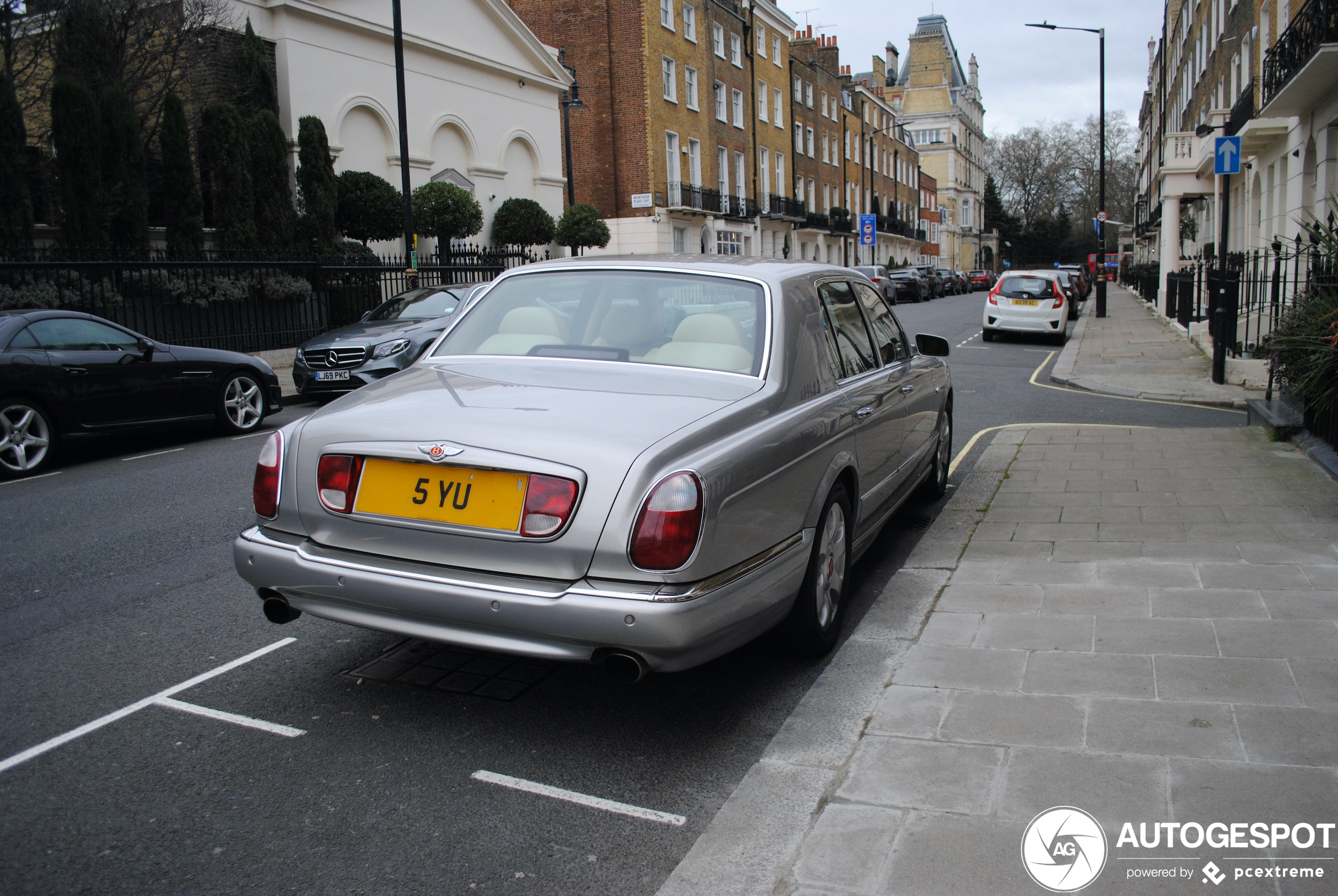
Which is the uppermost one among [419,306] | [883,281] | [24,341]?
[883,281]

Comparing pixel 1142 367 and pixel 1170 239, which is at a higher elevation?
pixel 1170 239

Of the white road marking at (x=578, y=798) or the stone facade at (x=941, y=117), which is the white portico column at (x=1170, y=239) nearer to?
the white road marking at (x=578, y=798)

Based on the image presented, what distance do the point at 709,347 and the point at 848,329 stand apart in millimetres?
1196

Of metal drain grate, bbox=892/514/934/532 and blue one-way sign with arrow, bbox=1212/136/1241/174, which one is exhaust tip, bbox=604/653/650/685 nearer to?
metal drain grate, bbox=892/514/934/532

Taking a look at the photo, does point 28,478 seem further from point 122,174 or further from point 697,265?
point 122,174

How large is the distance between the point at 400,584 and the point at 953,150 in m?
110

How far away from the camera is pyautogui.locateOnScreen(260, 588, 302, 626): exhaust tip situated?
3.58 metres

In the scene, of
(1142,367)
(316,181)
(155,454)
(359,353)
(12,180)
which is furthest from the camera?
(316,181)

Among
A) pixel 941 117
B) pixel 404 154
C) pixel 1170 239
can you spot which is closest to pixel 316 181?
pixel 404 154

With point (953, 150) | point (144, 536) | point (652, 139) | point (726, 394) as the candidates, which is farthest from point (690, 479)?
point (953, 150)

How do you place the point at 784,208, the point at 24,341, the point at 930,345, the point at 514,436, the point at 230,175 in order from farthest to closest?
1. the point at 784,208
2. the point at 230,175
3. the point at 24,341
4. the point at 930,345
5. the point at 514,436

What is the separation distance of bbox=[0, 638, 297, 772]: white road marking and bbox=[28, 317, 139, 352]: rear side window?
6.58 meters

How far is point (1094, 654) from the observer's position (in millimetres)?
3961

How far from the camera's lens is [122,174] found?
17922mm
